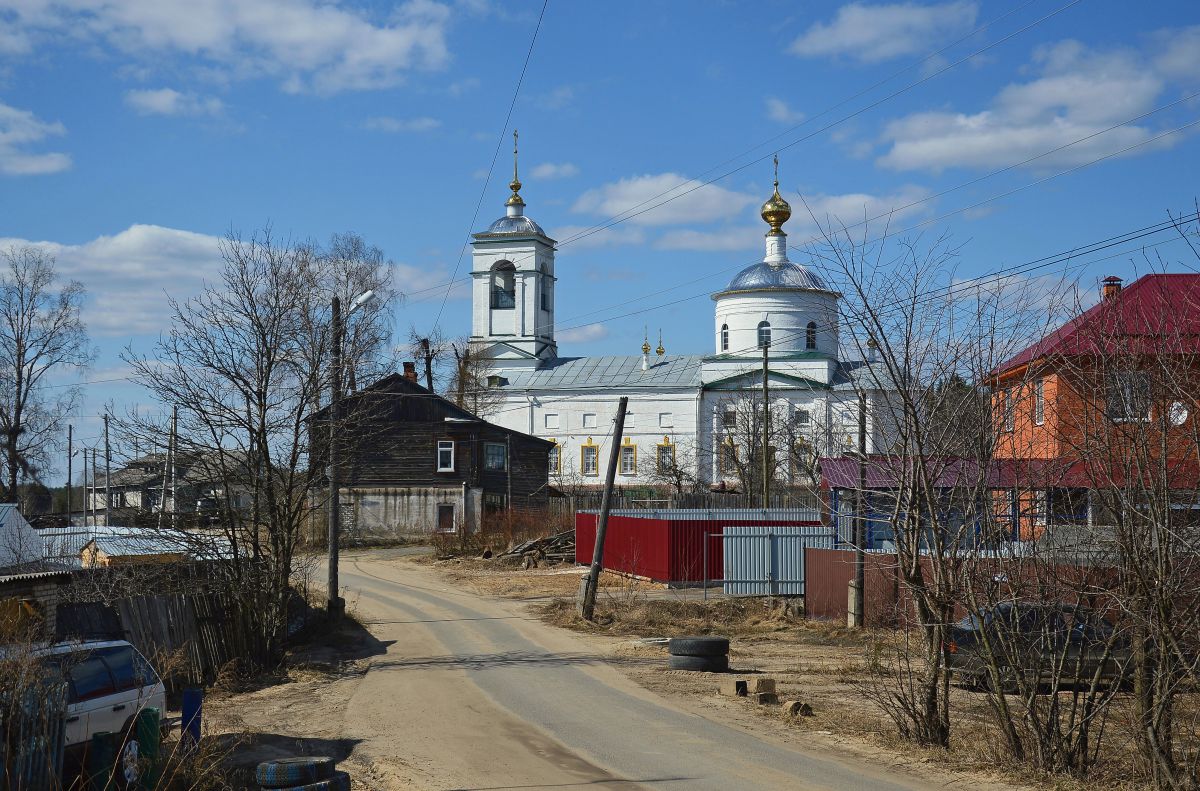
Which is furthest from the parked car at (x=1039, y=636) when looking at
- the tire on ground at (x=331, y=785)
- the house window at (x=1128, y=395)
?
the tire on ground at (x=331, y=785)

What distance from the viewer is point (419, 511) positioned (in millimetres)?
55375

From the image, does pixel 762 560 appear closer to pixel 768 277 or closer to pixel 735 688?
pixel 735 688

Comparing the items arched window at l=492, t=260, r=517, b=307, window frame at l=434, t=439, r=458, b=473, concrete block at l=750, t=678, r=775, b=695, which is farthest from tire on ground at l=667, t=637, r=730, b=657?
arched window at l=492, t=260, r=517, b=307

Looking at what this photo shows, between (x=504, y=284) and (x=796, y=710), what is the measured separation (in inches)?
2936

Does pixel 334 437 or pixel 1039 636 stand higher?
pixel 334 437

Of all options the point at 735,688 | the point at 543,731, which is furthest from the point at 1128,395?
the point at 735,688

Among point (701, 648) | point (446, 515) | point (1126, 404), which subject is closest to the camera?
point (1126, 404)

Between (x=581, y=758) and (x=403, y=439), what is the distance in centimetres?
4361

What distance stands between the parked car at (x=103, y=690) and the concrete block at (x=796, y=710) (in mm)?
7459

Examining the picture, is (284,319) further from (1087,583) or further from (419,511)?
(419,511)

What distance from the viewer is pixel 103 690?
1208 cm

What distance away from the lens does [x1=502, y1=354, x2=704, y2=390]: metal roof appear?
8300 centimetres

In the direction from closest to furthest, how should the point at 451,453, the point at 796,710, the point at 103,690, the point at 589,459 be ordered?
the point at 103,690 → the point at 796,710 → the point at 451,453 → the point at 589,459

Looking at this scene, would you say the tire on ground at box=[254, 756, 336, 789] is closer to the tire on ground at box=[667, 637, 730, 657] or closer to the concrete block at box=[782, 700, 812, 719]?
the concrete block at box=[782, 700, 812, 719]
